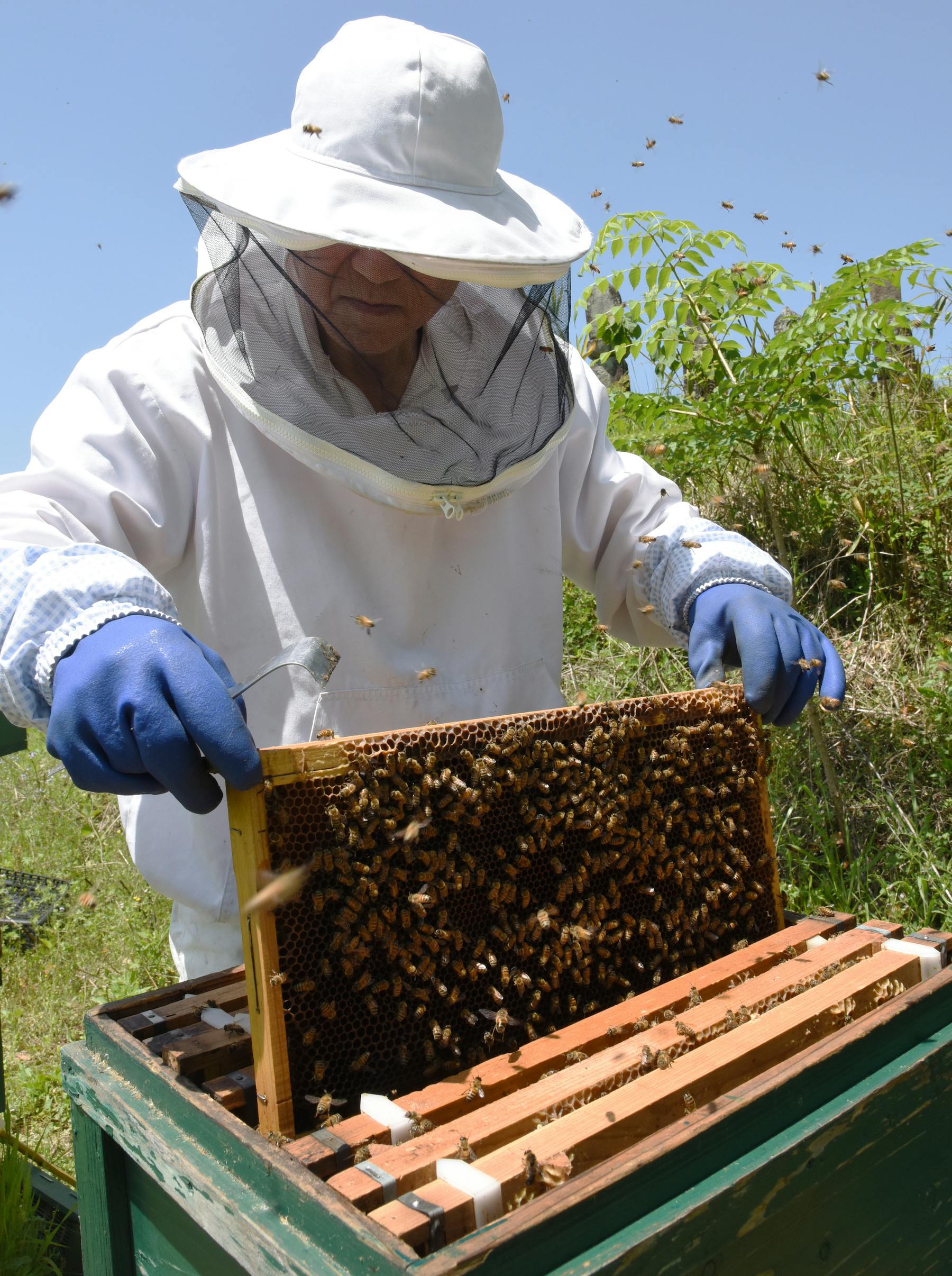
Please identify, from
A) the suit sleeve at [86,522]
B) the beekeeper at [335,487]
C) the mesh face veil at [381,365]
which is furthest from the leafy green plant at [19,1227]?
the mesh face veil at [381,365]

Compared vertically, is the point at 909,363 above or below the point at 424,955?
above

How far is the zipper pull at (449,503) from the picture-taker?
82.1 inches

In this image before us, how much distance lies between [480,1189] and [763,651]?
55.8 inches

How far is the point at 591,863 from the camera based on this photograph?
178 centimetres

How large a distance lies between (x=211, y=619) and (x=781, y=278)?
9.91 ft

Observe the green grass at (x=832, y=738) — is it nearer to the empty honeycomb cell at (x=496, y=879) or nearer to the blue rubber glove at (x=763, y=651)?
the blue rubber glove at (x=763, y=651)

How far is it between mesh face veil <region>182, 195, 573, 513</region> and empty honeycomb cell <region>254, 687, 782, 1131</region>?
691 mm

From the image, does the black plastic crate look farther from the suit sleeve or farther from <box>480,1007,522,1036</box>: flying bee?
<box>480,1007,522,1036</box>: flying bee

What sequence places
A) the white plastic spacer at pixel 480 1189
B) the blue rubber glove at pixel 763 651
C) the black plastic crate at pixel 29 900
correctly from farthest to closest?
1. the black plastic crate at pixel 29 900
2. the blue rubber glove at pixel 763 651
3. the white plastic spacer at pixel 480 1189

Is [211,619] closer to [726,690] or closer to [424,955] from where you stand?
[424,955]

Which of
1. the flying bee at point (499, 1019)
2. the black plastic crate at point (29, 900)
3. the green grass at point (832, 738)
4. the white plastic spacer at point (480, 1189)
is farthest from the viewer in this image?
the black plastic crate at point (29, 900)

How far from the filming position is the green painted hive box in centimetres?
115

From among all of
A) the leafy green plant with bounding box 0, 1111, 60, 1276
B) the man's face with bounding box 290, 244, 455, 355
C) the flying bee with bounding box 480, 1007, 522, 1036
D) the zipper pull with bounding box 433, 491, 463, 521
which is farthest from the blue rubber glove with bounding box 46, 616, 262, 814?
the leafy green plant with bounding box 0, 1111, 60, 1276

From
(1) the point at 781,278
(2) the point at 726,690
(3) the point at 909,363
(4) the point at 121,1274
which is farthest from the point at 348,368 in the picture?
(3) the point at 909,363
